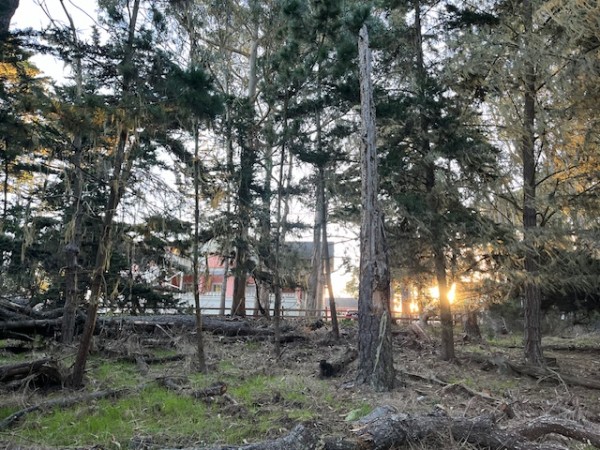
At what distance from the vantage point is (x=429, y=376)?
8031mm

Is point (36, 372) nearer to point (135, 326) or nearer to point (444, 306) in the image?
point (135, 326)

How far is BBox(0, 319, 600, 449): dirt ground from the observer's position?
5.82m

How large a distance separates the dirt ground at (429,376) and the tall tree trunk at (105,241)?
1959 millimetres

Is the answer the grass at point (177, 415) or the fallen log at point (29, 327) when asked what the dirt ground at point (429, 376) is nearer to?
the grass at point (177, 415)

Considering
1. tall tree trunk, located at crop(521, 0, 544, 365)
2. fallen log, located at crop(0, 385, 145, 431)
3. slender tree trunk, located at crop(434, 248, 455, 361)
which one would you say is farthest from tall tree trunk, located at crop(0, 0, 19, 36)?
tall tree trunk, located at crop(521, 0, 544, 365)

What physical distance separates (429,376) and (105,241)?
6.07 meters

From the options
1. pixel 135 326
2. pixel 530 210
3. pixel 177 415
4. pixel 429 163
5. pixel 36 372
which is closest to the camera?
pixel 177 415

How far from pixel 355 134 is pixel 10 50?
8.21 meters

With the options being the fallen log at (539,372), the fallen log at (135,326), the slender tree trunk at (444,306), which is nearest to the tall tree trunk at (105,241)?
the fallen log at (135,326)

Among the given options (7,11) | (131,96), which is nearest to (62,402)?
(131,96)

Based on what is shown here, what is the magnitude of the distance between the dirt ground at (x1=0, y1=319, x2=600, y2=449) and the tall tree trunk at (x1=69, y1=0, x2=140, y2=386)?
1.96m

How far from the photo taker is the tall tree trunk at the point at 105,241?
631 cm

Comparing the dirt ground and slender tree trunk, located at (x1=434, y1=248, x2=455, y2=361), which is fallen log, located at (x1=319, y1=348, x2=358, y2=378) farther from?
slender tree trunk, located at (x1=434, y1=248, x2=455, y2=361)

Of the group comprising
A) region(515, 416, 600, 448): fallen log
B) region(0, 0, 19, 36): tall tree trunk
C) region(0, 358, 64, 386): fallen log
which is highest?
region(0, 0, 19, 36): tall tree trunk
